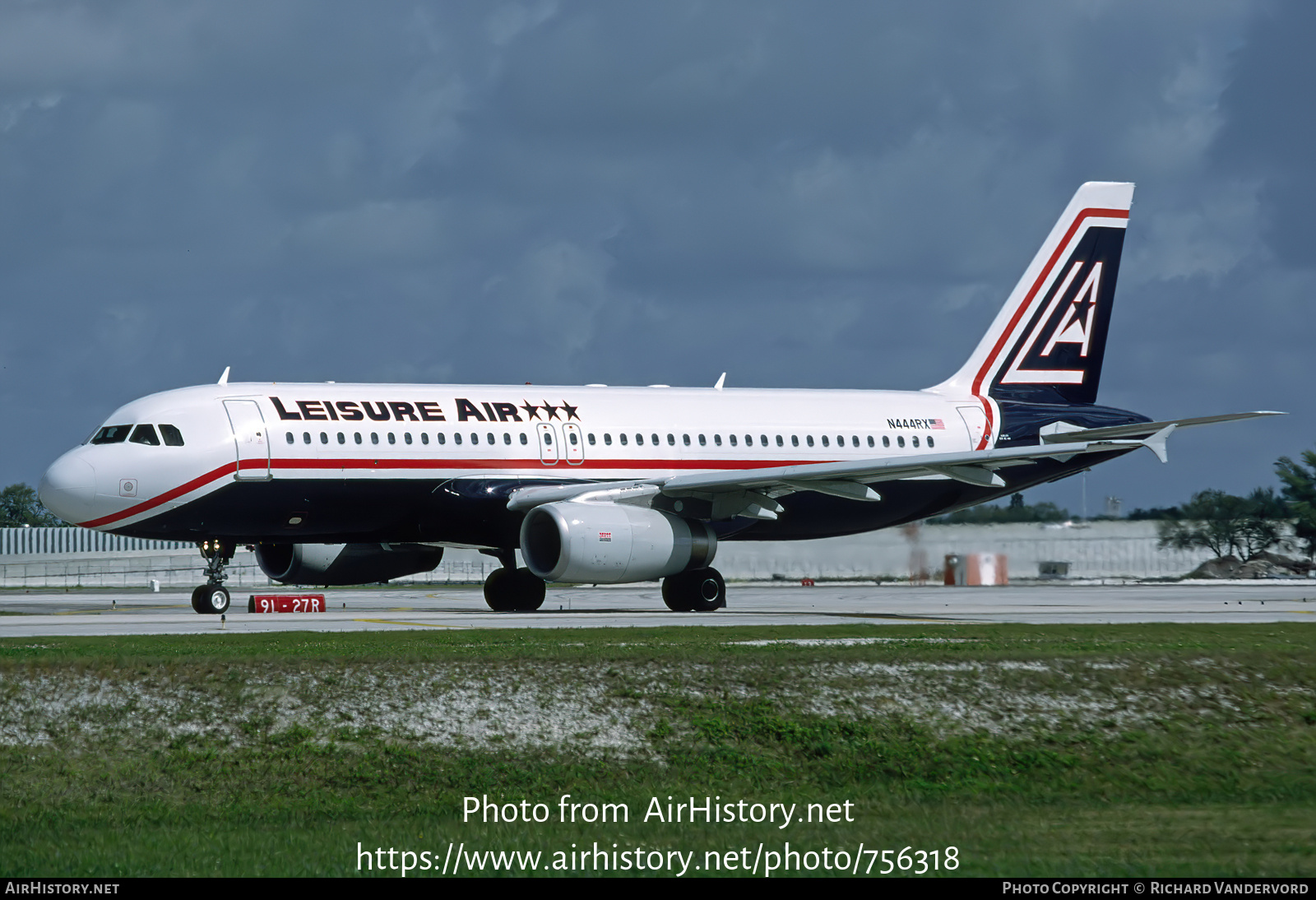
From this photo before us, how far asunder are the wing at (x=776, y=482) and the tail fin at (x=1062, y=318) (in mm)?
6348

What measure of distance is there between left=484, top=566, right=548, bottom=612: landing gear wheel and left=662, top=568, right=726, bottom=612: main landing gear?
8.83ft

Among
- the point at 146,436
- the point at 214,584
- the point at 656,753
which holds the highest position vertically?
the point at 146,436

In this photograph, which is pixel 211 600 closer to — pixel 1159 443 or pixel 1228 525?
pixel 1159 443

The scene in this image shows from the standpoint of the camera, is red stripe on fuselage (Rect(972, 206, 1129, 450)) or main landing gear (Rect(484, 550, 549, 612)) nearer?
main landing gear (Rect(484, 550, 549, 612))

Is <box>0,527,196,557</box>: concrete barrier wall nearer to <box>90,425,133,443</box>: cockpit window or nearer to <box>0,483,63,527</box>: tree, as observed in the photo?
<box>0,483,63,527</box>: tree

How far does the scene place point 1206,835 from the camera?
1178cm

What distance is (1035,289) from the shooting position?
1492 inches

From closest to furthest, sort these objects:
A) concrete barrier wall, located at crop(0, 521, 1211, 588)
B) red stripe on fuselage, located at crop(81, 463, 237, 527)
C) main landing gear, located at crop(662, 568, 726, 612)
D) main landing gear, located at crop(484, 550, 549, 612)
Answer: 1. red stripe on fuselage, located at crop(81, 463, 237, 527)
2. main landing gear, located at crop(662, 568, 726, 612)
3. main landing gear, located at crop(484, 550, 549, 612)
4. concrete barrier wall, located at crop(0, 521, 1211, 588)

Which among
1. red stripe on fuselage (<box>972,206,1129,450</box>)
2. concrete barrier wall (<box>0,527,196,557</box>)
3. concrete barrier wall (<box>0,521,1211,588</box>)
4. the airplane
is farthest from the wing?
concrete barrier wall (<box>0,527,196,557</box>)

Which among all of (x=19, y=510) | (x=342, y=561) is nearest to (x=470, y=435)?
(x=342, y=561)

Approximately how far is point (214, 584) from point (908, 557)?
1617 cm

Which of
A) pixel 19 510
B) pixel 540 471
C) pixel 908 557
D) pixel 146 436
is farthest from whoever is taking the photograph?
pixel 19 510

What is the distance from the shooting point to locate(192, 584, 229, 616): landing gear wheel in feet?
94.3
